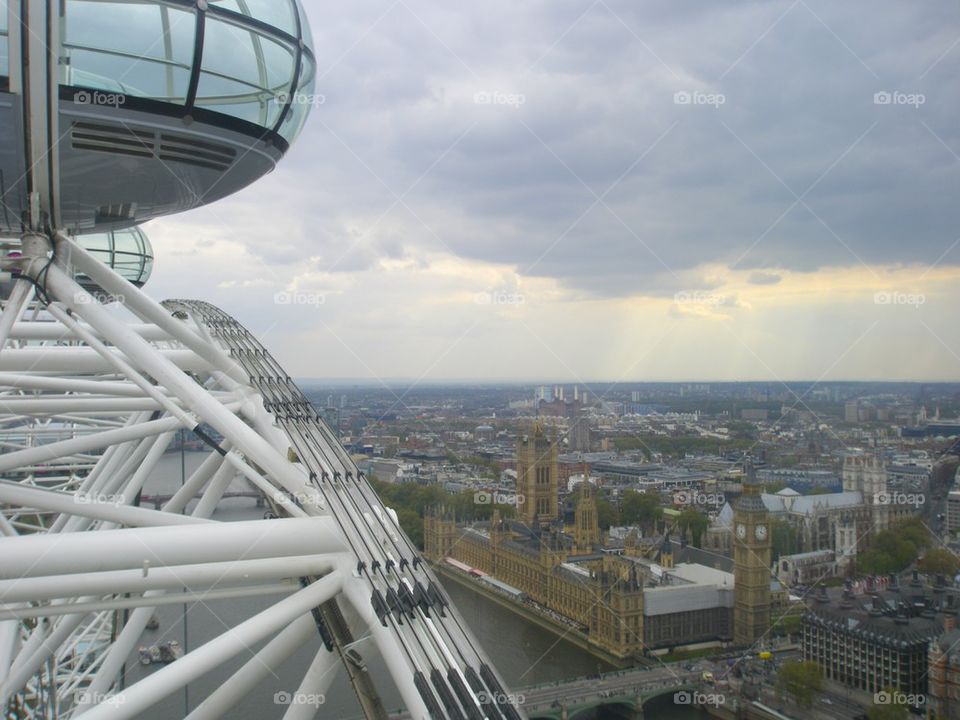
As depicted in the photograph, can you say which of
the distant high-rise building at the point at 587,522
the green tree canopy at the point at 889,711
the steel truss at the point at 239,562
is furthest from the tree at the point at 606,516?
the steel truss at the point at 239,562

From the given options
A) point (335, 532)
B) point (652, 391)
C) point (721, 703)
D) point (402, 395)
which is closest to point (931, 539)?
point (721, 703)

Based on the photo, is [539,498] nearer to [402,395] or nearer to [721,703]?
[721,703]

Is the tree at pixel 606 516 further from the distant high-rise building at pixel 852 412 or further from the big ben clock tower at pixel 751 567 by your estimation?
the distant high-rise building at pixel 852 412

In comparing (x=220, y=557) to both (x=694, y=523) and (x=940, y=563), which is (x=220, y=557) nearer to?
(x=940, y=563)

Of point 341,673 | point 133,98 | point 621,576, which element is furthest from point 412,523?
point 133,98

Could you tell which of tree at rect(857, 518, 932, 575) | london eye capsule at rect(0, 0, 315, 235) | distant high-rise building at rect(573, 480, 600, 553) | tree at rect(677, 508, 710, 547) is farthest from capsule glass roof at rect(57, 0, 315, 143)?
tree at rect(677, 508, 710, 547)

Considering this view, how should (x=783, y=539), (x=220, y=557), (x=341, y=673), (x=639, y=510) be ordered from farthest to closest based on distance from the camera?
(x=639, y=510) → (x=783, y=539) → (x=341, y=673) → (x=220, y=557)

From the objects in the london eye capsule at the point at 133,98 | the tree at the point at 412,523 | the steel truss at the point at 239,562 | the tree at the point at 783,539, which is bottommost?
the tree at the point at 783,539
